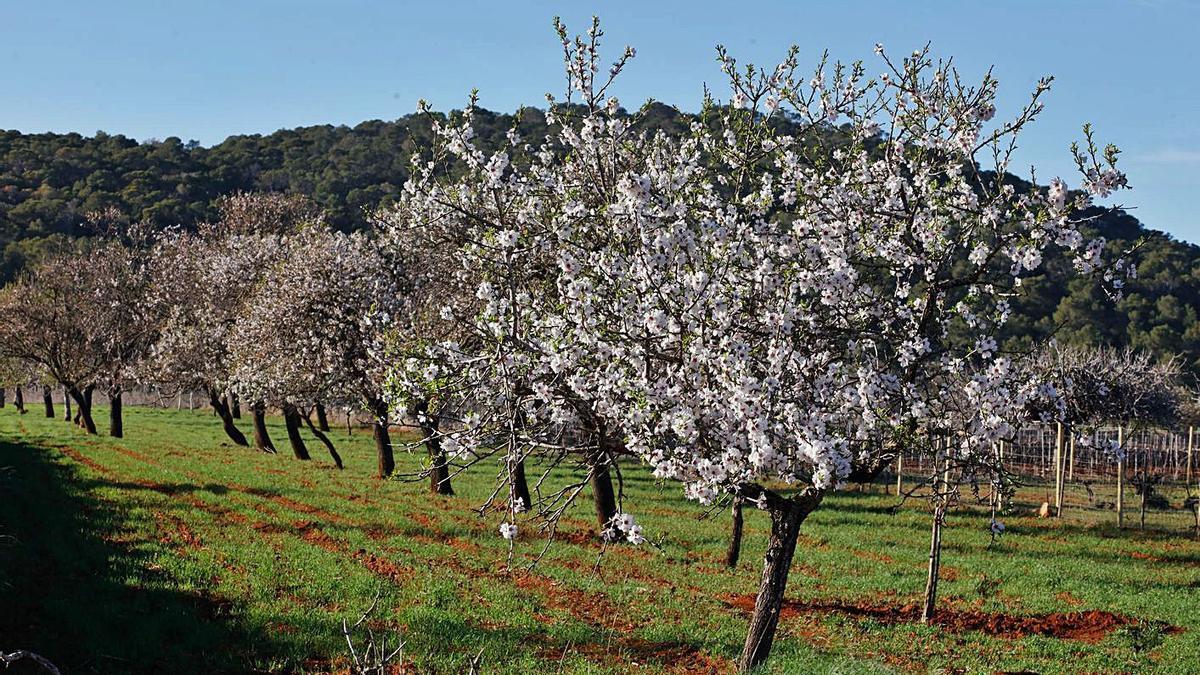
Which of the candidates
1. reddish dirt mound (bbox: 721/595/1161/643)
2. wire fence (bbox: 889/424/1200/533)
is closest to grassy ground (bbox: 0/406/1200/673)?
reddish dirt mound (bbox: 721/595/1161/643)

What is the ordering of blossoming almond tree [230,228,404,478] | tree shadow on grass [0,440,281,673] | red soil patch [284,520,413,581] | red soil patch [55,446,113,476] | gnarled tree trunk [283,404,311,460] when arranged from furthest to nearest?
gnarled tree trunk [283,404,311,460], blossoming almond tree [230,228,404,478], red soil patch [55,446,113,476], red soil patch [284,520,413,581], tree shadow on grass [0,440,281,673]

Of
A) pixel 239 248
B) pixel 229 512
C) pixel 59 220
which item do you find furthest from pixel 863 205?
pixel 59 220

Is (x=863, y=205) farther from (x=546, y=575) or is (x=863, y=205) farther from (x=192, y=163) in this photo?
(x=192, y=163)

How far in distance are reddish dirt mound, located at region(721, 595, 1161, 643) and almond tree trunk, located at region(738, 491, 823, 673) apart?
4526mm

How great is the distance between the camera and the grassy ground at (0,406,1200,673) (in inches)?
453

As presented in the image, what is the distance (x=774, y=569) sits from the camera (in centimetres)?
1041

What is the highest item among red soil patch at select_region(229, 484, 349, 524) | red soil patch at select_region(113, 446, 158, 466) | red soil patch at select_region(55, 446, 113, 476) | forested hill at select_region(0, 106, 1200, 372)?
Answer: forested hill at select_region(0, 106, 1200, 372)

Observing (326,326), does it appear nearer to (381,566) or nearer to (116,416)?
(381,566)

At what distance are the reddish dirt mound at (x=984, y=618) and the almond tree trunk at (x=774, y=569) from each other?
14.8 ft

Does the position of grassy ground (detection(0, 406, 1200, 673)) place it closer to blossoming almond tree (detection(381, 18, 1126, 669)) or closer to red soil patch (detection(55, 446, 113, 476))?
red soil patch (detection(55, 446, 113, 476))

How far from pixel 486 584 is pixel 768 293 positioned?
8154 mm

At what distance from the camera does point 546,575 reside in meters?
16.6

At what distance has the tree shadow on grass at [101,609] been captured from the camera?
34.9 feet

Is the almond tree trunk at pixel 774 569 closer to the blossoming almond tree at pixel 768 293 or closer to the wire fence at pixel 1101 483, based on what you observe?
the blossoming almond tree at pixel 768 293
